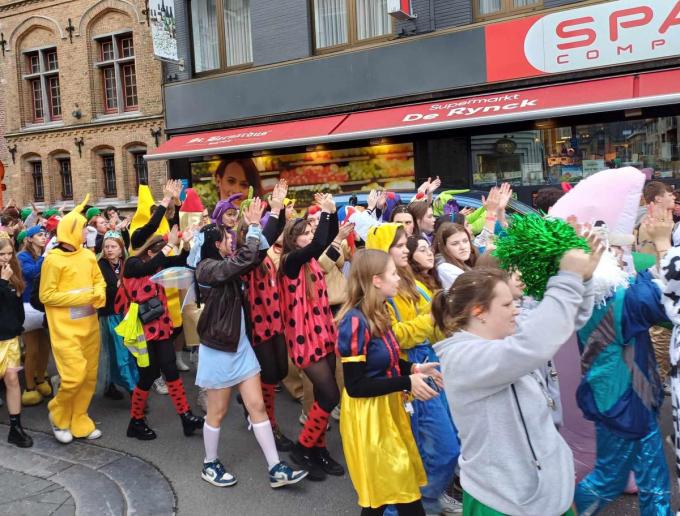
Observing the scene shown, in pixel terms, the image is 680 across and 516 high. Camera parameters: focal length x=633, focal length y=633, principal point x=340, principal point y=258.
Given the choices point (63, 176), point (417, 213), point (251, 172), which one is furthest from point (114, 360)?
point (63, 176)

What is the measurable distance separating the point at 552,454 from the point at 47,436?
461cm

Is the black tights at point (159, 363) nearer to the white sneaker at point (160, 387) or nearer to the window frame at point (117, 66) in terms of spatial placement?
the white sneaker at point (160, 387)

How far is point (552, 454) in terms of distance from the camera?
2305 mm

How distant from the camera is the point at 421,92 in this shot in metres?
12.2

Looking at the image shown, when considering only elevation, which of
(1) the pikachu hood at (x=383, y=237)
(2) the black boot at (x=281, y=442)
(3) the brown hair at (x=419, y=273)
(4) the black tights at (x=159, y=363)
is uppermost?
(1) the pikachu hood at (x=383, y=237)

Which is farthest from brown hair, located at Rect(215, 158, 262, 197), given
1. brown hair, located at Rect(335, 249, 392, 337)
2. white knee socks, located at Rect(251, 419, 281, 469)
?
brown hair, located at Rect(335, 249, 392, 337)

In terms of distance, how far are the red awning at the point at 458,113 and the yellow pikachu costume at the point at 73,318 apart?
738cm

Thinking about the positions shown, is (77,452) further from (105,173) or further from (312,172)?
(105,173)

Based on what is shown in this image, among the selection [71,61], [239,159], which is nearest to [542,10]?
[239,159]

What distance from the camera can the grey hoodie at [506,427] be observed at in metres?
2.20

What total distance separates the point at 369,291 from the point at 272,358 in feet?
5.68

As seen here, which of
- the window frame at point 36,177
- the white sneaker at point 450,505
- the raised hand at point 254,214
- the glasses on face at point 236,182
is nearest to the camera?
the white sneaker at point 450,505

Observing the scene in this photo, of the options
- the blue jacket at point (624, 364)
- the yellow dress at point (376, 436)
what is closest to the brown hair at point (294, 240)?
the yellow dress at point (376, 436)

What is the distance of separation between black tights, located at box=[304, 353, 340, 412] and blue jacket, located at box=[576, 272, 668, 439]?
1.78 meters
